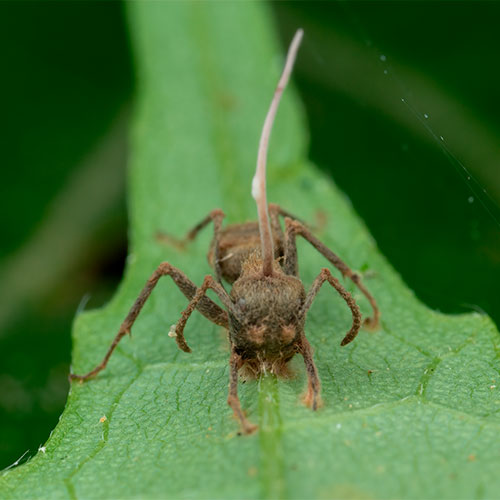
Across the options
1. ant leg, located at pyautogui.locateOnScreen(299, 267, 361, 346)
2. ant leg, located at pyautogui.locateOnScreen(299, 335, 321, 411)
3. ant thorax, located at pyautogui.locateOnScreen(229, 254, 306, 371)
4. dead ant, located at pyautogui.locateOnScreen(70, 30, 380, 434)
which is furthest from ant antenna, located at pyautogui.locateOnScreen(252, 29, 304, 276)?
ant leg, located at pyautogui.locateOnScreen(299, 335, 321, 411)

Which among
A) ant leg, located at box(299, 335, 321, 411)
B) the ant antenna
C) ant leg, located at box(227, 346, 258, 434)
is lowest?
ant leg, located at box(227, 346, 258, 434)

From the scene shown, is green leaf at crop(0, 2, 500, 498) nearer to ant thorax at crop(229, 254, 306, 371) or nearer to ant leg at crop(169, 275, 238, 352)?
ant thorax at crop(229, 254, 306, 371)

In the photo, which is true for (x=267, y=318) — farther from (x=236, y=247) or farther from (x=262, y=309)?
(x=236, y=247)

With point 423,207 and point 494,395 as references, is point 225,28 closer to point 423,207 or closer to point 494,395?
point 423,207

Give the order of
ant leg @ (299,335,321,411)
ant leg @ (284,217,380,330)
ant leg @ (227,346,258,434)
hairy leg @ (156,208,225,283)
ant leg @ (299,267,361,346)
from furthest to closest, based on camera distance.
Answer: hairy leg @ (156,208,225,283) < ant leg @ (284,217,380,330) < ant leg @ (299,267,361,346) < ant leg @ (299,335,321,411) < ant leg @ (227,346,258,434)

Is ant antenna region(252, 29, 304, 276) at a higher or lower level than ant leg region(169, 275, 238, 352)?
higher

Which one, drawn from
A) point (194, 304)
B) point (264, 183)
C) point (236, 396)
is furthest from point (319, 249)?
point (236, 396)
